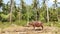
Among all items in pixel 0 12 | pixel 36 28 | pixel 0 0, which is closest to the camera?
pixel 36 28

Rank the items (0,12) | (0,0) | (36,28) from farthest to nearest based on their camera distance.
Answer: (0,12)
(0,0)
(36,28)

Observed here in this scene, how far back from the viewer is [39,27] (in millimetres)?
20297

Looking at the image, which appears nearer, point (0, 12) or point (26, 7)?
point (0, 12)

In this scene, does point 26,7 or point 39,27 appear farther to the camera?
point 26,7

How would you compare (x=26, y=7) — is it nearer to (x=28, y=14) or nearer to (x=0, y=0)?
(x=28, y=14)

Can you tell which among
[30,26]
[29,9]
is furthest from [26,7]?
[30,26]

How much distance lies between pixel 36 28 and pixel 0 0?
2924 centimetres

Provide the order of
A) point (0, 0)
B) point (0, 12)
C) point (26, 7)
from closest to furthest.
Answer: point (0, 0) < point (0, 12) < point (26, 7)

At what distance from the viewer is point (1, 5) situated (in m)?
50.8

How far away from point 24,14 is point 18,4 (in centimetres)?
330

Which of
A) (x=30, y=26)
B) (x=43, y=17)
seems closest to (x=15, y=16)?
Result: (x=43, y=17)

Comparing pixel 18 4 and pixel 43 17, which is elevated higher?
pixel 18 4

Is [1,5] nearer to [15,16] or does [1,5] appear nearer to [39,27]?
[15,16]

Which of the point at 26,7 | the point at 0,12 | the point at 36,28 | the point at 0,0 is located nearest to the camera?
the point at 36,28
